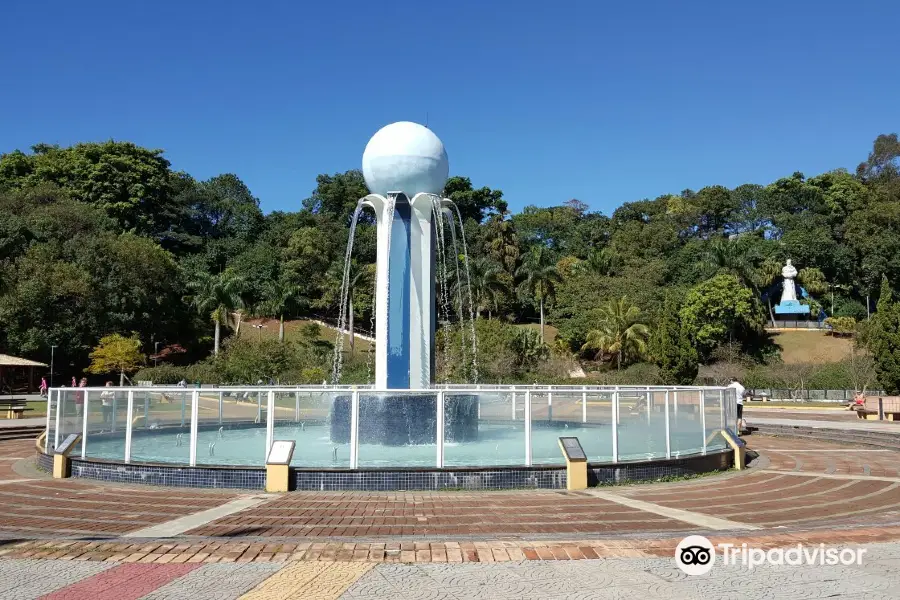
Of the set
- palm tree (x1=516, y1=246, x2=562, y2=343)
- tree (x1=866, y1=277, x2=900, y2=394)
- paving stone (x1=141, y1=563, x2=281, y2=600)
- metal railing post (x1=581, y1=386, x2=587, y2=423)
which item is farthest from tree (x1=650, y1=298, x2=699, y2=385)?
paving stone (x1=141, y1=563, x2=281, y2=600)

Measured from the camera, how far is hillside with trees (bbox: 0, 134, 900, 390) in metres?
48.5

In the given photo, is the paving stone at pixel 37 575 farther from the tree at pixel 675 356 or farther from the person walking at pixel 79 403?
the tree at pixel 675 356

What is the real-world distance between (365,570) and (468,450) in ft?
23.1

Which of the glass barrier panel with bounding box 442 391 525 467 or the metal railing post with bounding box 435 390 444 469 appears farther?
the glass barrier panel with bounding box 442 391 525 467

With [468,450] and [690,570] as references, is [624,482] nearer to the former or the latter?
[468,450]

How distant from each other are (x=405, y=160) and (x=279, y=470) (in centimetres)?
1036

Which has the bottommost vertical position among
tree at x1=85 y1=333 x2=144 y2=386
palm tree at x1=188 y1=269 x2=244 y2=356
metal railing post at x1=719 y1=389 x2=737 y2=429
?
metal railing post at x1=719 y1=389 x2=737 y2=429

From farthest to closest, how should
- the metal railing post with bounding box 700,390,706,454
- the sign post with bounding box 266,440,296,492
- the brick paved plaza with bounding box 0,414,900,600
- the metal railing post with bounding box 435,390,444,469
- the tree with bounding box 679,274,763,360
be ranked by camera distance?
the tree with bounding box 679,274,763,360 → the metal railing post with bounding box 700,390,706,454 → the metal railing post with bounding box 435,390,444,469 → the sign post with bounding box 266,440,296,492 → the brick paved plaza with bounding box 0,414,900,600

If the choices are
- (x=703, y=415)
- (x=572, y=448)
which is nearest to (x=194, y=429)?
(x=572, y=448)

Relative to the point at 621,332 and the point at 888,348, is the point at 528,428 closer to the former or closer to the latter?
the point at 888,348

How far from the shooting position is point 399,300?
19703 mm

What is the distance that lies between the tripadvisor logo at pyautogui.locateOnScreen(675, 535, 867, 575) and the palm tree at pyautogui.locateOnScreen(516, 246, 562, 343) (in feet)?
189

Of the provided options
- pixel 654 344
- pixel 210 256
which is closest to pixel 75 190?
pixel 210 256

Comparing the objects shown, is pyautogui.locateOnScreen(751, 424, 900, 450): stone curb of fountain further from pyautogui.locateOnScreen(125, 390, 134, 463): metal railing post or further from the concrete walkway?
pyautogui.locateOnScreen(125, 390, 134, 463): metal railing post
